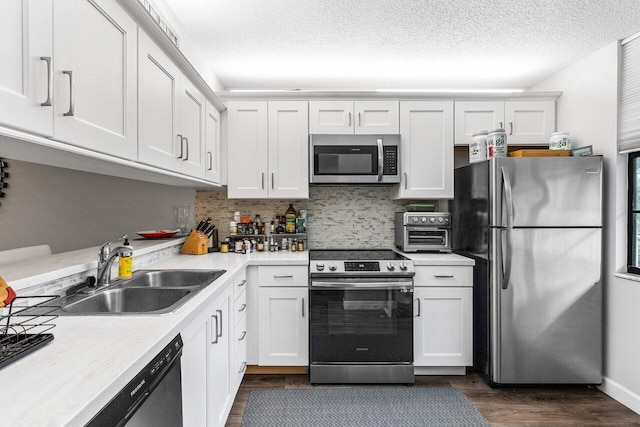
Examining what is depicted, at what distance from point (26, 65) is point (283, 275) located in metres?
2.07

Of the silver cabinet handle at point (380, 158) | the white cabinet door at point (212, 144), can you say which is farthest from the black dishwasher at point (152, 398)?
the silver cabinet handle at point (380, 158)

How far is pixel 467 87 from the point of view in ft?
11.4

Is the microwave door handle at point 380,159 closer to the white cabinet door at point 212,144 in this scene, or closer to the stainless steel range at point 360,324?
the stainless steel range at point 360,324

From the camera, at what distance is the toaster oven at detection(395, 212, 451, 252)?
311cm

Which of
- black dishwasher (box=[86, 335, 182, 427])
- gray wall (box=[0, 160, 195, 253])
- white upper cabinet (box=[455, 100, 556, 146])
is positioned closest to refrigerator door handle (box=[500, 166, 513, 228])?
white upper cabinet (box=[455, 100, 556, 146])

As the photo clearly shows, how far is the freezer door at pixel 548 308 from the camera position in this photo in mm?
2551

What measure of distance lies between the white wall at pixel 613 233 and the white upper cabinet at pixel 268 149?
7.20ft

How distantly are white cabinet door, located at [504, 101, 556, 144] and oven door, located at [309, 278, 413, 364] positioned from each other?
64.8 inches

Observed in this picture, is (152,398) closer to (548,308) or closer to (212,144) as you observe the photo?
(212,144)

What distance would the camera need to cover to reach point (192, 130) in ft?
7.71

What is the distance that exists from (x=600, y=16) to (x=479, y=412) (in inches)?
102

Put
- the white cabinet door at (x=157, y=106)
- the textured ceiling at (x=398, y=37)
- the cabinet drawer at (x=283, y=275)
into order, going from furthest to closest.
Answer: the cabinet drawer at (x=283, y=275) < the textured ceiling at (x=398, y=37) < the white cabinet door at (x=157, y=106)

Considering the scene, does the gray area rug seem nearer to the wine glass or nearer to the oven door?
the oven door

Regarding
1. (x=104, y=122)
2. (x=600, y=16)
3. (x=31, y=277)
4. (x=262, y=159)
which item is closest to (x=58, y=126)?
(x=104, y=122)
